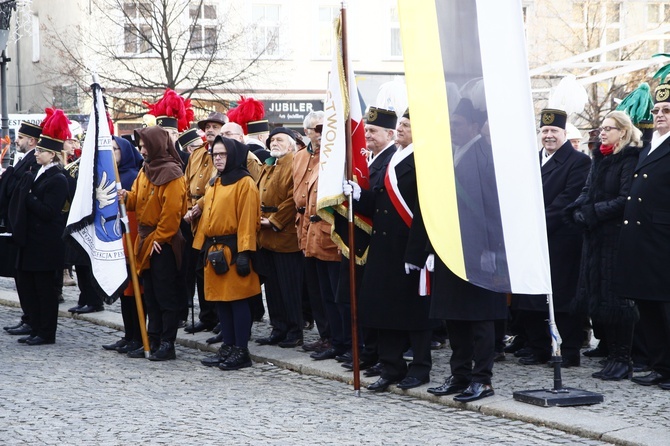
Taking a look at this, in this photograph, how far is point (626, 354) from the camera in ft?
28.0

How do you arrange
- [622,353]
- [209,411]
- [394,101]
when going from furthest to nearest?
[394,101], [622,353], [209,411]

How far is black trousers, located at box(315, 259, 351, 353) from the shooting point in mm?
9453

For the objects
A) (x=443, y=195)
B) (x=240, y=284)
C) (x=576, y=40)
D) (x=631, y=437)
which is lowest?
(x=631, y=437)

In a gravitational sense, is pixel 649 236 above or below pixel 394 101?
below

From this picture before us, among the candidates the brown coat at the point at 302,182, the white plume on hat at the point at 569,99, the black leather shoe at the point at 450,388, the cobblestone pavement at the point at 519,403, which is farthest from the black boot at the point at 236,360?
the white plume on hat at the point at 569,99

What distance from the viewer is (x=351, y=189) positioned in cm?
822

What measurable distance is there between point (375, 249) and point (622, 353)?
205cm

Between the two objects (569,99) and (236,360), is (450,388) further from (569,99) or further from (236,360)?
(569,99)

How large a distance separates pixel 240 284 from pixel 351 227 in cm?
161

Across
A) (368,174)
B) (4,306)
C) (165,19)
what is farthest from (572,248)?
(165,19)

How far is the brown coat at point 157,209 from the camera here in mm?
9836

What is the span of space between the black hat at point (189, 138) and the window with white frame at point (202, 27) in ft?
49.0

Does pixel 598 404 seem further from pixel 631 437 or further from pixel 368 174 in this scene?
pixel 368 174

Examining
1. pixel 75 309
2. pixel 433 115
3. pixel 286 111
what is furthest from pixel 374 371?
pixel 286 111
